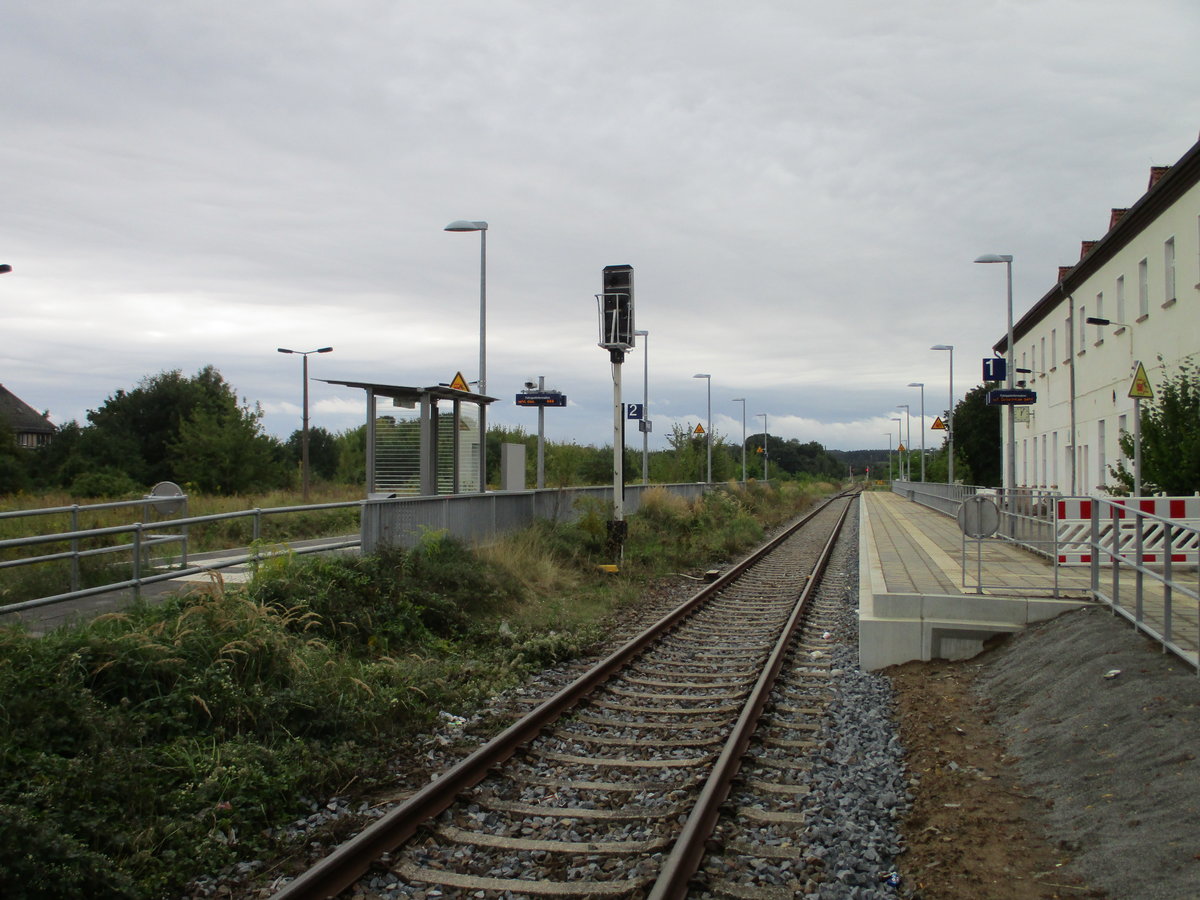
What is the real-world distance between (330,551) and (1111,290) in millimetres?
27600

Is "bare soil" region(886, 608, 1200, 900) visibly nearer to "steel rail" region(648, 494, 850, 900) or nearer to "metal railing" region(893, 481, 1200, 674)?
"metal railing" region(893, 481, 1200, 674)

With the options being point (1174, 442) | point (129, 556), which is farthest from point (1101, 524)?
point (129, 556)

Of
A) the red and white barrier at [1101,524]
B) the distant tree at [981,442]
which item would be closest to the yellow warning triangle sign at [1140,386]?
the red and white barrier at [1101,524]

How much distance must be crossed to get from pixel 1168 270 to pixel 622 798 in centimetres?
2456

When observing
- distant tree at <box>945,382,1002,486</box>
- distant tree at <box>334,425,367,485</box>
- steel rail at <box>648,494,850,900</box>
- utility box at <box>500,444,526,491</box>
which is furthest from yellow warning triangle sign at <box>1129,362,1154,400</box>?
distant tree at <box>945,382,1002,486</box>

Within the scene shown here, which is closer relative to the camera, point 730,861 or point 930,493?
point 730,861

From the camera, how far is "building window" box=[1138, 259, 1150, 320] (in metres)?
26.4

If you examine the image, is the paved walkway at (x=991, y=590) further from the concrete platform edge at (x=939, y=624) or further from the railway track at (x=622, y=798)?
the railway track at (x=622, y=798)

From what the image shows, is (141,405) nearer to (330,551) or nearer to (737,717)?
(330,551)

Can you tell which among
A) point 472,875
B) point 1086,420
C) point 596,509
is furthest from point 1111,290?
point 472,875

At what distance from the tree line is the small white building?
16.0 metres

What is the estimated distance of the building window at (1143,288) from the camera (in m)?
26.4

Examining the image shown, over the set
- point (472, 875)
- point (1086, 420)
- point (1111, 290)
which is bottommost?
point (472, 875)

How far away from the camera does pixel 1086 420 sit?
3325 cm
